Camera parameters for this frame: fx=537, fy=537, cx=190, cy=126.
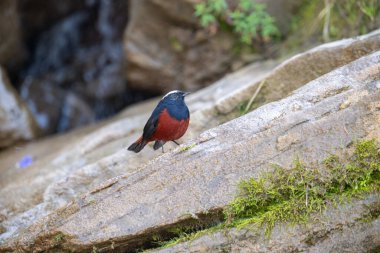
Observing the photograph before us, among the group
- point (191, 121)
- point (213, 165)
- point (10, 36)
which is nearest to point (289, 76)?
point (191, 121)

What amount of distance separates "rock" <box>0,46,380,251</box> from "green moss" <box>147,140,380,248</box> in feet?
0.29

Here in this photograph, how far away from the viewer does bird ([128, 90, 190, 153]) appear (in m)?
5.73

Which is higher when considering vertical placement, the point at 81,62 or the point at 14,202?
the point at 81,62

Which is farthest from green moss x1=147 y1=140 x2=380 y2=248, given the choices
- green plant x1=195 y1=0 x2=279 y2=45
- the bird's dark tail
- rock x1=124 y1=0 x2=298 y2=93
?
rock x1=124 y1=0 x2=298 y2=93

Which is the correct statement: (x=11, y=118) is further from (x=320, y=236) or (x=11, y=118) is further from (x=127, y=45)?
(x=320, y=236)

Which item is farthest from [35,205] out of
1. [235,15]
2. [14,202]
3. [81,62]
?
→ [81,62]

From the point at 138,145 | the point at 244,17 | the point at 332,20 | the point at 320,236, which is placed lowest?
the point at 320,236

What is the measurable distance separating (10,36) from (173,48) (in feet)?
10.9

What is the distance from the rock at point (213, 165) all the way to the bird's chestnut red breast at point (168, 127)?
1.10 m

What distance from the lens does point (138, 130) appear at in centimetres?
703

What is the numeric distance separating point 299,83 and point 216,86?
188 cm

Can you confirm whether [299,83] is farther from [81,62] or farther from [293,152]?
[81,62]

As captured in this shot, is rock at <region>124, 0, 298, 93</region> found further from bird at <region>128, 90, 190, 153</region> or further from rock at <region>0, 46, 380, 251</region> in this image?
rock at <region>0, 46, 380, 251</region>

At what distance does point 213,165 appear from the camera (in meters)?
4.40
